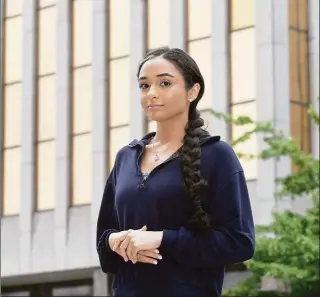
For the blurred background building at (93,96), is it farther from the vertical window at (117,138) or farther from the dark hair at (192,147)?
the dark hair at (192,147)

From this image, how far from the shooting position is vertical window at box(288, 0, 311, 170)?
27.0m

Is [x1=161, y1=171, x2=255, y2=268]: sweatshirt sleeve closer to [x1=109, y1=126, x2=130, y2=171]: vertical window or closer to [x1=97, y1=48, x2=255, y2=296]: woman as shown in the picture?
[x1=97, y1=48, x2=255, y2=296]: woman

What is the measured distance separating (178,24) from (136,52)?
64.7 inches

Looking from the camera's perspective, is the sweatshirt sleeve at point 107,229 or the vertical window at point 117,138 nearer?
the sweatshirt sleeve at point 107,229

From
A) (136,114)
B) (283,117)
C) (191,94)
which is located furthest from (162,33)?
(191,94)

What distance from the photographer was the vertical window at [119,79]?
3059cm

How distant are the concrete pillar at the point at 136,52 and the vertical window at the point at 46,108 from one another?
2.94 meters

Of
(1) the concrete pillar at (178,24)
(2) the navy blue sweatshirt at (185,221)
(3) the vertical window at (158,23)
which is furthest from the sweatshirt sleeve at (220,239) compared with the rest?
(3) the vertical window at (158,23)

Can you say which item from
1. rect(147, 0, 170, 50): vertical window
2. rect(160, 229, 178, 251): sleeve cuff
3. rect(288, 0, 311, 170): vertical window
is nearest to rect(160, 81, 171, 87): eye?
rect(160, 229, 178, 251): sleeve cuff

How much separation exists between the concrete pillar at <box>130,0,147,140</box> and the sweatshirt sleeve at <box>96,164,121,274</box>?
26.0 m

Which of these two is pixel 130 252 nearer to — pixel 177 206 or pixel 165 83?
pixel 177 206

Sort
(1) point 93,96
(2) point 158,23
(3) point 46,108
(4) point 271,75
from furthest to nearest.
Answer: (3) point 46,108
(1) point 93,96
(2) point 158,23
(4) point 271,75

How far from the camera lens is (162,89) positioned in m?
3.73

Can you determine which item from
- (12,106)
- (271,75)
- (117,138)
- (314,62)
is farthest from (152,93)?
(12,106)
